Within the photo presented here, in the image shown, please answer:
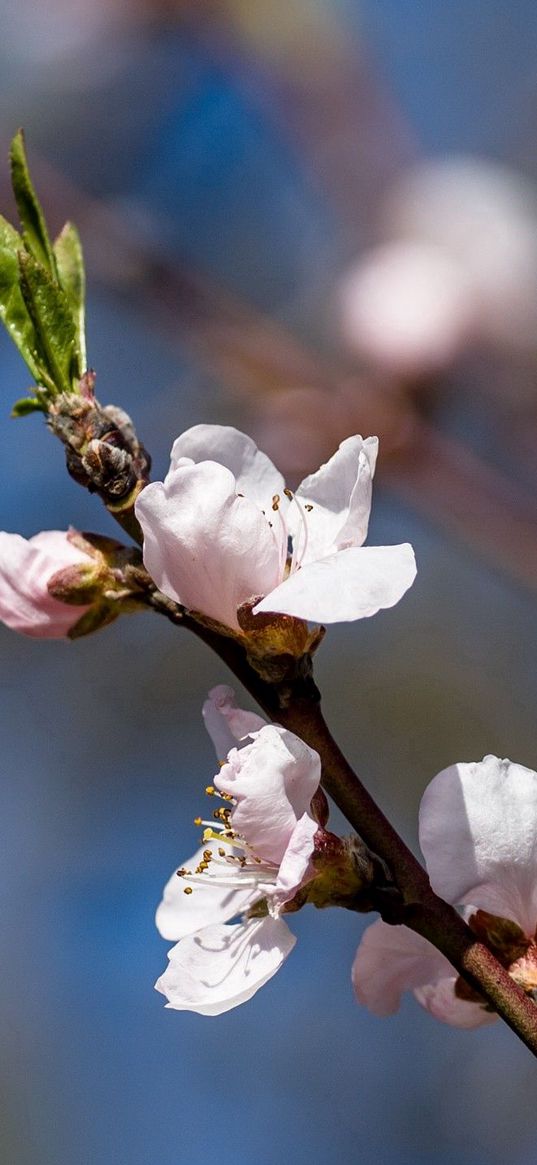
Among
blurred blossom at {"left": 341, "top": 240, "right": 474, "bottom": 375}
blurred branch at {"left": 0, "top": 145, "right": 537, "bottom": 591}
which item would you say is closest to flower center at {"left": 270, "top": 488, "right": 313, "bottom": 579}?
blurred branch at {"left": 0, "top": 145, "right": 537, "bottom": 591}

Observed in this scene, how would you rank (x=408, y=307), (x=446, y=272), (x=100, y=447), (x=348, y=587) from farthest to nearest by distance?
(x=446, y=272)
(x=408, y=307)
(x=100, y=447)
(x=348, y=587)

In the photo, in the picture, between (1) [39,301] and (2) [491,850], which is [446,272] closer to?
(1) [39,301]

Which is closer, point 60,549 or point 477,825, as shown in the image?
point 477,825

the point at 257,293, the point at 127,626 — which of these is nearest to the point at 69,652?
the point at 127,626

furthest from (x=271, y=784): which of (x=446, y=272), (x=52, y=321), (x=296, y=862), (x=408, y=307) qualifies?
(x=446, y=272)

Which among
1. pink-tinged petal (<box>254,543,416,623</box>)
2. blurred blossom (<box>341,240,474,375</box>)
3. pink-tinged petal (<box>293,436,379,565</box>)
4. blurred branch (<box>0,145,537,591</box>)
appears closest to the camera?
pink-tinged petal (<box>254,543,416,623</box>)

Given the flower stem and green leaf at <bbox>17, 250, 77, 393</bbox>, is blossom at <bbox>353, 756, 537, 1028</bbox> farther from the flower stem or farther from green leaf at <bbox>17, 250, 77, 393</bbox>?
green leaf at <bbox>17, 250, 77, 393</bbox>

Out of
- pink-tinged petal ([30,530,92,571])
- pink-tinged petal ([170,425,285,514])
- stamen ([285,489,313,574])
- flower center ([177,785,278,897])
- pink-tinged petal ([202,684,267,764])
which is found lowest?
flower center ([177,785,278,897])

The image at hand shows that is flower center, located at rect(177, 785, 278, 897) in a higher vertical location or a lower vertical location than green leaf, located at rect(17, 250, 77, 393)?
lower
